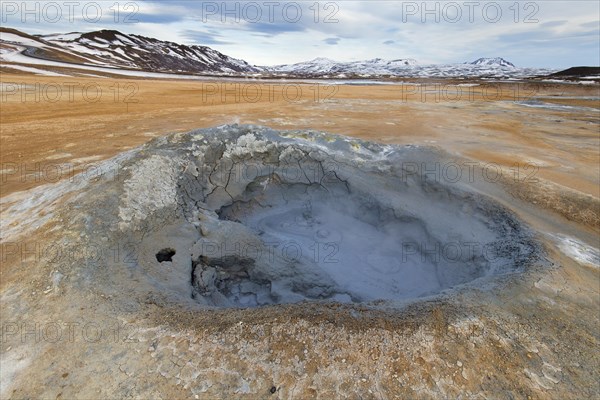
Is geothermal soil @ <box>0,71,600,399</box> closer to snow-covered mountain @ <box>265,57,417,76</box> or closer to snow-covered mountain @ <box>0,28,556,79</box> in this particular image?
snow-covered mountain @ <box>0,28,556,79</box>

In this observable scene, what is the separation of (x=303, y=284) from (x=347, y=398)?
3123 mm

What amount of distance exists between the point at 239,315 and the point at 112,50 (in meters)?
85.6

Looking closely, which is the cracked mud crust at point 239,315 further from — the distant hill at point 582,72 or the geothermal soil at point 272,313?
the distant hill at point 582,72

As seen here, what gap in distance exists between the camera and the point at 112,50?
74.7 meters

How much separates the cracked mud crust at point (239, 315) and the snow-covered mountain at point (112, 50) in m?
58.4

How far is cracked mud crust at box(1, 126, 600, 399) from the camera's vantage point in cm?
275

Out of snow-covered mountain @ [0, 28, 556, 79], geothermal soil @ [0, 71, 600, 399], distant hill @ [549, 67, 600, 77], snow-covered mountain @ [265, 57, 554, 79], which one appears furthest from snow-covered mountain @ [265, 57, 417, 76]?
geothermal soil @ [0, 71, 600, 399]

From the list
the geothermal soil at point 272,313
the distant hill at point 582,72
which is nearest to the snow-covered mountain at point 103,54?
the distant hill at point 582,72

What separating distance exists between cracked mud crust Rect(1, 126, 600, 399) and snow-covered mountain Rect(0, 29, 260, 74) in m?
58.4

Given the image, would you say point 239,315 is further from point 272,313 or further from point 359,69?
point 359,69

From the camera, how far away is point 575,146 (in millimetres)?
12922

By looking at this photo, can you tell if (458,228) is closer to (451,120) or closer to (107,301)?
(107,301)

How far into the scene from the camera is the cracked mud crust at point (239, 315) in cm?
275

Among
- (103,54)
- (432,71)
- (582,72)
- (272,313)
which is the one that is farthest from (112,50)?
(432,71)
